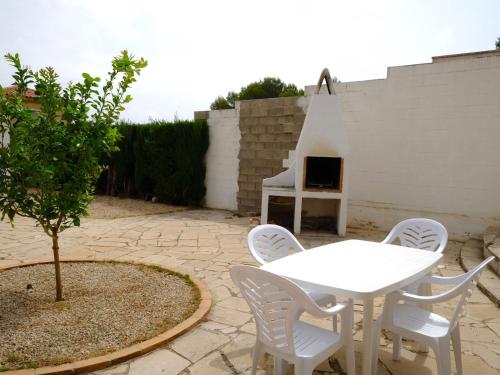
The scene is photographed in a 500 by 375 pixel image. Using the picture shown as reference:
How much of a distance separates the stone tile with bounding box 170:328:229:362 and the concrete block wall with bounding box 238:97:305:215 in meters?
6.12

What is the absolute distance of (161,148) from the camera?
10.8 meters

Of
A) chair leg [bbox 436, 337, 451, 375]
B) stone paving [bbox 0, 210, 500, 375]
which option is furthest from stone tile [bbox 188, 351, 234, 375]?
chair leg [bbox 436, 337, 451, 375]

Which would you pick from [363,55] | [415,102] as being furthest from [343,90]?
[415,102]

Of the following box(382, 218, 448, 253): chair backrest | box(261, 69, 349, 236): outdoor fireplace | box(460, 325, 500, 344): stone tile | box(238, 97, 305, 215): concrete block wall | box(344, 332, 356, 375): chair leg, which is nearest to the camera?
box(344, 332, 356, 375): chair leg

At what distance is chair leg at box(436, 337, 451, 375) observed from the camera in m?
2.12

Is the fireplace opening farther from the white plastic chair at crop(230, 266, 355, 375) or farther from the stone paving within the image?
the white plastic chair at crop(230, 266, 355, 375)

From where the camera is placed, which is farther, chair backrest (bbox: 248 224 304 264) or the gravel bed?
chair backrest (bbox: 248 224 304 264)

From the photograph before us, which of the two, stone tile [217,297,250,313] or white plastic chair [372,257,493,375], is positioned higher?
white plastic chair [372,257,493,375]

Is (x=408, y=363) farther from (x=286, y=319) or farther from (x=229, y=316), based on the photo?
(x=229, y=316)

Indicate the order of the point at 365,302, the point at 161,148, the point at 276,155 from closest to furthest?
the point at 365,302
the point at 276,155
the point at 161,148

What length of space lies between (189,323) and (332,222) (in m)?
5.02

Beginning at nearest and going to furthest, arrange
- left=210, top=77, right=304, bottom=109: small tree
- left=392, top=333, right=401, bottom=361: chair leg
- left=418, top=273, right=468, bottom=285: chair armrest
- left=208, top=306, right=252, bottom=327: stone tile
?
left=418, top=273, right=468, bottom=285: chair armrest
left=392, top=333, right=401, bottom=361: chair leg
left=208, top=306, right=252, bottom=327: stone tile
left=210, top=77, right=304, bottom=109: small tree

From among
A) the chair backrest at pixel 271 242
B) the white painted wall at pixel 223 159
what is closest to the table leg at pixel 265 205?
the white painted wall at pixel 223 159

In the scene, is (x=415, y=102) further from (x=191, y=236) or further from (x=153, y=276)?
(x=153, y=276)
